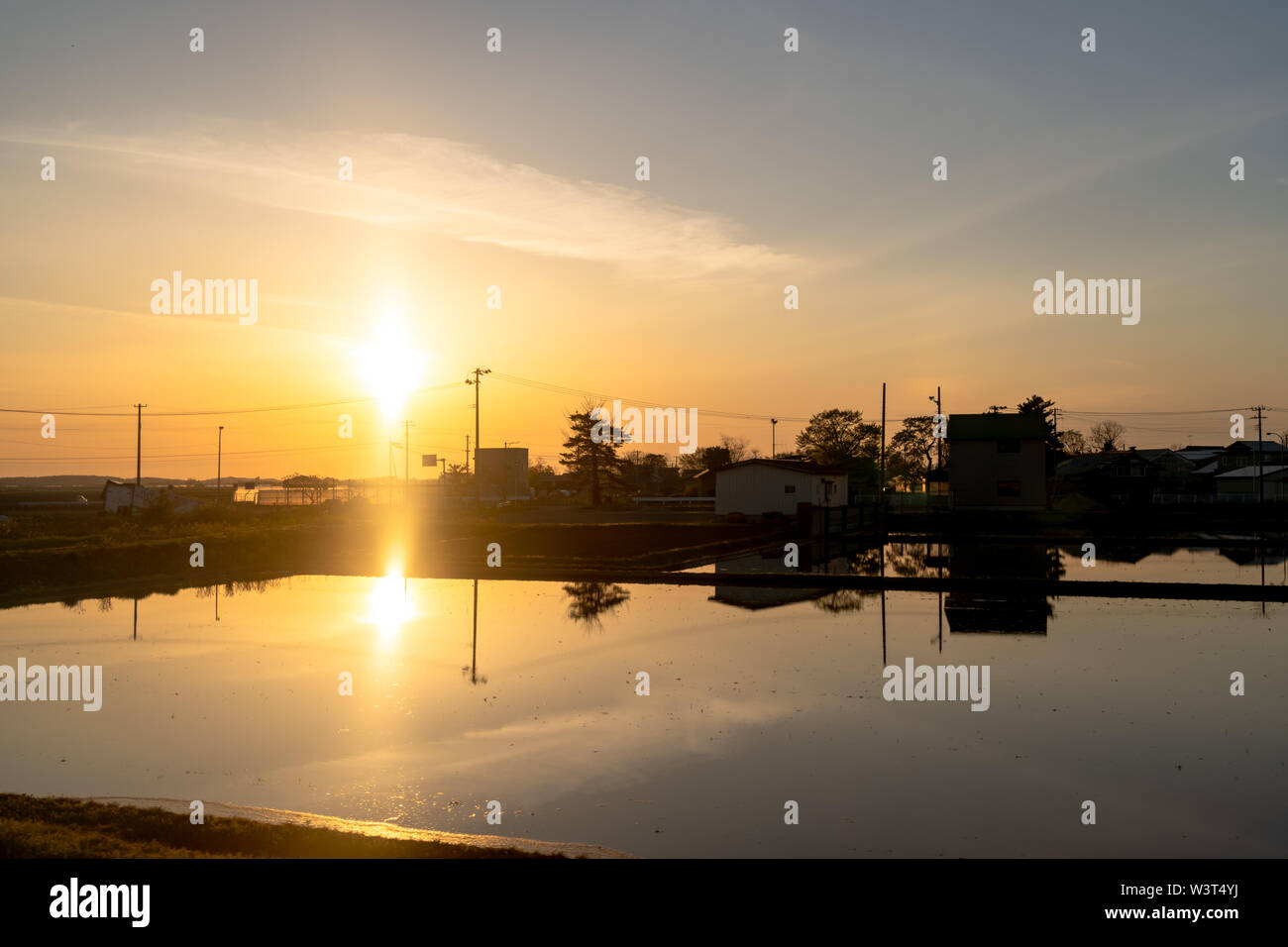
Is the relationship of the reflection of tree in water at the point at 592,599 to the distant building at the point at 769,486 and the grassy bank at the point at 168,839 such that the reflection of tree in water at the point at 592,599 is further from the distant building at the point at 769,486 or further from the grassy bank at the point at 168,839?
the distant building at the point at 769,486

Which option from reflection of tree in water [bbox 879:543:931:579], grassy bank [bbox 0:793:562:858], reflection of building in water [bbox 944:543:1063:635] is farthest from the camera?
reflection of tree in water [bbox 879:543:931:579]

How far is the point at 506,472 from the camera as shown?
136125 mm

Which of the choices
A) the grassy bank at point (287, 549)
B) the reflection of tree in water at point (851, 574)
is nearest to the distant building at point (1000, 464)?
the grassy bank at point (287, 549)

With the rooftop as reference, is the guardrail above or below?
below

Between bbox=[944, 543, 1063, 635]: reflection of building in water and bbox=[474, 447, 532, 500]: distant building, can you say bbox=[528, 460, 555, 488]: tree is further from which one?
bbox=[944, 543, 1063, 635]: reflection of building in water

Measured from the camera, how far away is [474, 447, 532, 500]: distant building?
134000mm

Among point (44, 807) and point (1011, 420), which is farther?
point (1011, 420)

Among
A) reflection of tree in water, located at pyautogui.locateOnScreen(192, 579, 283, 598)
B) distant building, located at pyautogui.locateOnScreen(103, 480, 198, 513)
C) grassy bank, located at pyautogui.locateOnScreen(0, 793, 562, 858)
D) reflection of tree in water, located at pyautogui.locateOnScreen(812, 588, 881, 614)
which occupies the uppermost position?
distant building, located at pyautogui.locateOnScreen(103, 480, 198, 513)

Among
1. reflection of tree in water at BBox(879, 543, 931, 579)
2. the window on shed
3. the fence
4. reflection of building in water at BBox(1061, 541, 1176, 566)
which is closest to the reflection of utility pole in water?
reflection of tree in water at BBox(879, 543, 931, 579)

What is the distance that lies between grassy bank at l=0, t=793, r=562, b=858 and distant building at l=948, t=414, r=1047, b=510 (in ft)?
229
